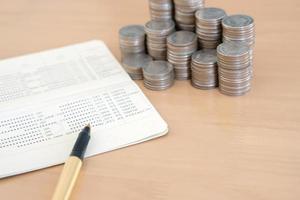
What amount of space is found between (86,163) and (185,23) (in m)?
0.31

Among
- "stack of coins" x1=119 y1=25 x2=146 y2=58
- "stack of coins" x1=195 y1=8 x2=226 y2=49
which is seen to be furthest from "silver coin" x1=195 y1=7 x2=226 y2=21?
"stack of coins" x1=119 y1=25 x2=146 y2=58

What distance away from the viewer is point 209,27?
82cm

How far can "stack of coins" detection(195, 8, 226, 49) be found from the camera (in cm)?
82

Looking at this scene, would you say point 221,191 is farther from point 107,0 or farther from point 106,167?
point 107,0

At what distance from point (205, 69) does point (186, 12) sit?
11cm

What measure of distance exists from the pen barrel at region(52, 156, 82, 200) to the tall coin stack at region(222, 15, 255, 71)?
31cm

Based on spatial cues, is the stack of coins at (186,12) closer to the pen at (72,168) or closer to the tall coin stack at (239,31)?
the tall coin stack at (239,31)

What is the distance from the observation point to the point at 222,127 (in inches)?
29.2

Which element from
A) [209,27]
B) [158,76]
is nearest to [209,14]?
[209,27]

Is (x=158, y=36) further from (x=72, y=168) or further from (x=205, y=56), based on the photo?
(x=72, y=168)

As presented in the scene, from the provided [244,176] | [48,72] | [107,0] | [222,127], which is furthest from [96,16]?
[244,176]

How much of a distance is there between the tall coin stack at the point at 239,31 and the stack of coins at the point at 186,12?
0.20 ft

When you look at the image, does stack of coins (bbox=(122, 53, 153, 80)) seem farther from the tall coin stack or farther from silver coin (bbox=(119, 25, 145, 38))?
the tall coin stack

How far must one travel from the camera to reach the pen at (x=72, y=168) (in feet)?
2.08
